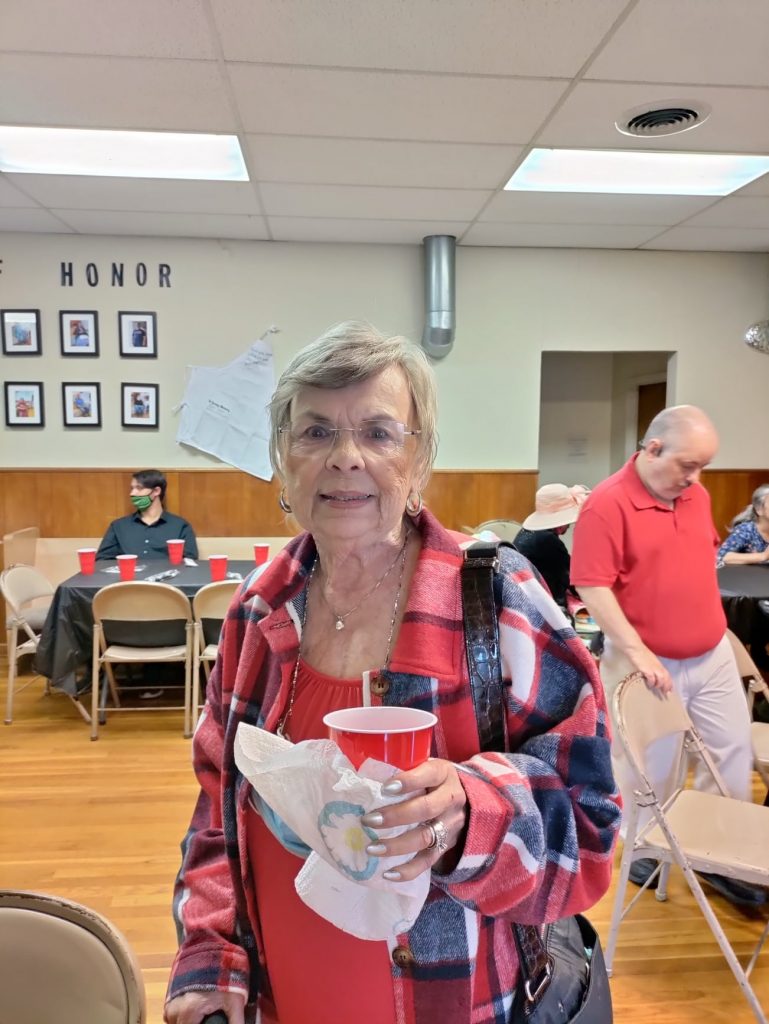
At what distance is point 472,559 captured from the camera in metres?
0.95

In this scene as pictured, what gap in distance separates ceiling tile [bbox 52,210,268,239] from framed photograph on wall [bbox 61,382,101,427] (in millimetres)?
1145

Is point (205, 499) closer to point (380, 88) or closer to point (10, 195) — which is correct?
point (10, 195)

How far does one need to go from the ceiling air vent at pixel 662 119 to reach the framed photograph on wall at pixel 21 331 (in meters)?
4.25

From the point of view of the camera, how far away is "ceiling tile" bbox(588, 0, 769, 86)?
2396 mm

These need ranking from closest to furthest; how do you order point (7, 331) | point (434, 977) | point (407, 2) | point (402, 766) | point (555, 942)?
point (402, 766)
point (434, 977)
point (555, 942)
point (407, 2)
point (7, 331)

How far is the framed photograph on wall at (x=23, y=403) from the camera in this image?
5336mm

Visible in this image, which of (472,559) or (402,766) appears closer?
(402,766)

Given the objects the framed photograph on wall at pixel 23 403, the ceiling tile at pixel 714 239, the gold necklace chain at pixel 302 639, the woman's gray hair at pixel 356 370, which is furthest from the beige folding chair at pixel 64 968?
the ceiling tile at pixel 714 239

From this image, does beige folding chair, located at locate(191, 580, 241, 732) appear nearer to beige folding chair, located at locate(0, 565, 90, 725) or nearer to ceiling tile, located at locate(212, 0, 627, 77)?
beige folding chair, located at locate(0, 565, 90, 725)

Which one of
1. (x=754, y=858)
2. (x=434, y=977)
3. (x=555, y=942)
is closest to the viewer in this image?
(x=434, y=977)

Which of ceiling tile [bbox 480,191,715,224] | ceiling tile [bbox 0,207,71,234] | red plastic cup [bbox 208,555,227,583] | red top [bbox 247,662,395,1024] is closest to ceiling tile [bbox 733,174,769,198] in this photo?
ceiling tile [bbox 480,191,715,224]

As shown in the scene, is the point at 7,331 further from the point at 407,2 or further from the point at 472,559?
the point at 472,559

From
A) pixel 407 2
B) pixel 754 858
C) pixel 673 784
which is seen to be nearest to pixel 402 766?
pixel 754 858

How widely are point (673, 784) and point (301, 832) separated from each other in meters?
2.22
